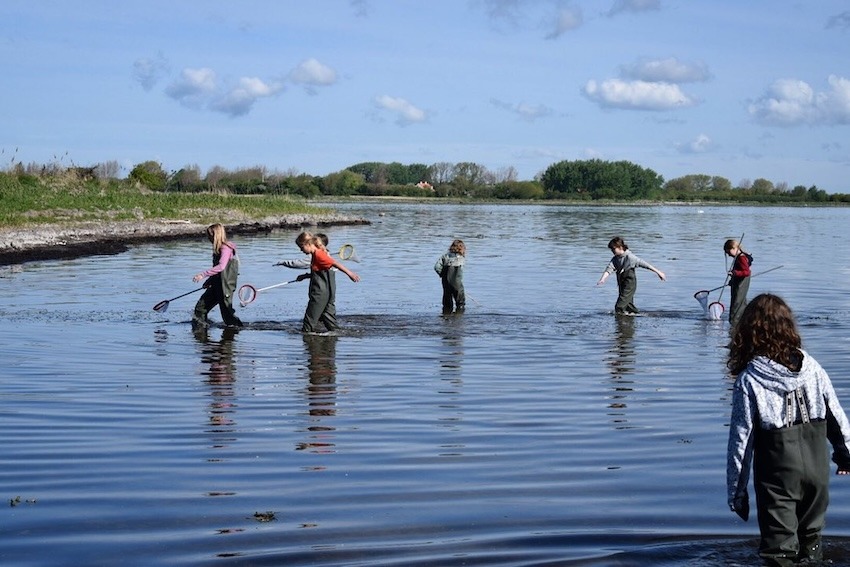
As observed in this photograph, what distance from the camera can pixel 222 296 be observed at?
60.3ft

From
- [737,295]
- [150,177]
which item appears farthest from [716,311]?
[150,177]

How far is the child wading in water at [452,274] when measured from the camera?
2134cm

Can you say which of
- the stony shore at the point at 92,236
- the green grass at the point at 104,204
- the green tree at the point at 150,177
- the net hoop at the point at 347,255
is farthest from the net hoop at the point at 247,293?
the green tree at the point at 150,177

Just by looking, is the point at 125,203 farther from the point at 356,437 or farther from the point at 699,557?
the point at 699,557

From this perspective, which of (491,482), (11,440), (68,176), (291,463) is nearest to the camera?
(491,482)

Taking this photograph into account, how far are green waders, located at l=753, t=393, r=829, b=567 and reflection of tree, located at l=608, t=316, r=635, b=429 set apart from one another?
416 cm

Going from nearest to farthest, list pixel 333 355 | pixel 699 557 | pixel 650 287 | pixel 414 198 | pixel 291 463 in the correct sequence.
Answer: pixel 699 557 → pixel 291 463 → pixel 333 355 → pixel 650 287 → pixel 414 198

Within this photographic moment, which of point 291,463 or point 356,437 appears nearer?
point 291,463

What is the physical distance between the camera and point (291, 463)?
8.55 metres

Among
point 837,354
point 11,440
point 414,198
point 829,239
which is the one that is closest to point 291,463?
point 11,440

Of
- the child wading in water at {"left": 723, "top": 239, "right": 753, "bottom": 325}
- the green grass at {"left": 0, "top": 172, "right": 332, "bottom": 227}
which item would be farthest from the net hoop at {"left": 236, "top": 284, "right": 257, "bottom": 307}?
the green grass at {"left": 0, "top": 172, "right": 332, "bottom": 227}

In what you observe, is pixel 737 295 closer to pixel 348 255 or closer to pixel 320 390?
pixel 348 255

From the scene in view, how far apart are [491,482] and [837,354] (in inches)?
353

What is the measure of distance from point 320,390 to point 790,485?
7.10 metres
